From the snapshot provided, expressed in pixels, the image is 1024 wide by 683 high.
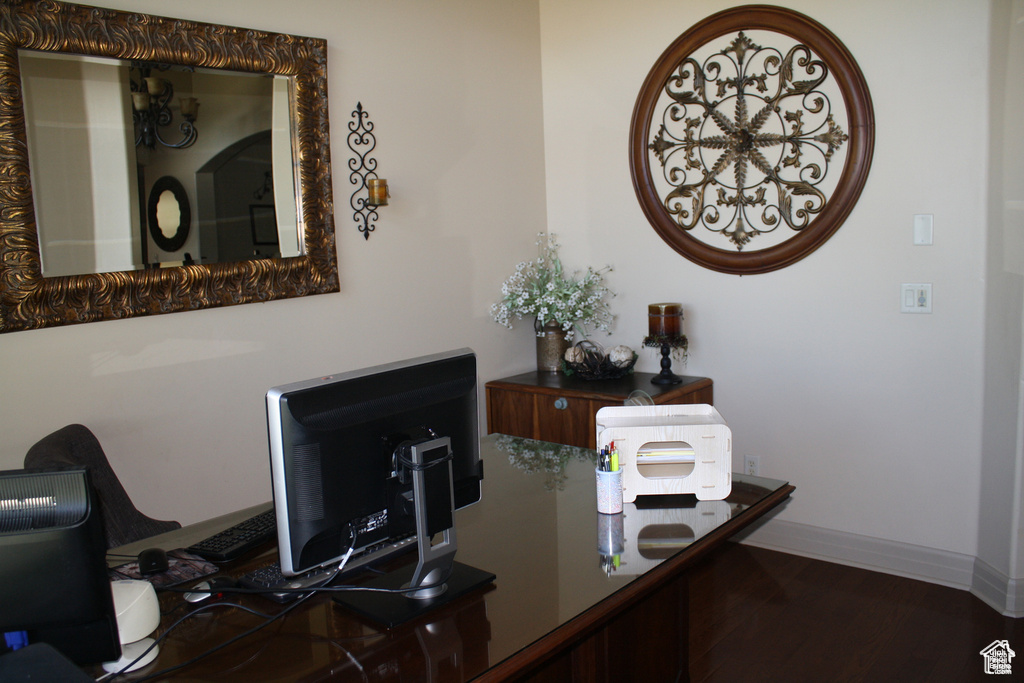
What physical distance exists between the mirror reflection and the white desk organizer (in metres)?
1.58

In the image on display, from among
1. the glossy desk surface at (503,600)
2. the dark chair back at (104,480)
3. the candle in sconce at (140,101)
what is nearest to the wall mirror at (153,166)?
the candle in sconce at (140,101)

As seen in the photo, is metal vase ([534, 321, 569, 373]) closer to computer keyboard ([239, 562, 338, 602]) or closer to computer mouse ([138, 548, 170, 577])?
computer keyboard ([239, 562, 338, 602])

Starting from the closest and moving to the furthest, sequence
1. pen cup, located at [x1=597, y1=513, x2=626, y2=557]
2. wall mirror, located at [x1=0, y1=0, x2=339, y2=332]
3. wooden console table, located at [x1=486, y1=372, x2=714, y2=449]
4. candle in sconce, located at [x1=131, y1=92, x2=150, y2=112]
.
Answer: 1. pen cup, located at [x1=597, y1=513, x2=626, y2=557]
2. wall mirror, located at [x1=0, y1=0, x2=339, y2=332]
3. candle in sconce, located at [x1=131, y1=92, x2=150, y2=112]
4. wooden console table, located at [x1=486, y1=372, x2=714, y2=449]

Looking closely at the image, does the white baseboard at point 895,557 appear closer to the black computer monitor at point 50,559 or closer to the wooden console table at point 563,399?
the wooden console table at point 563,399

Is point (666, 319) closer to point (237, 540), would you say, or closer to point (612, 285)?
point (612, 285)

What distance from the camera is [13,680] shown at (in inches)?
41.9

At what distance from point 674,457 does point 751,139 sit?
6.30ft

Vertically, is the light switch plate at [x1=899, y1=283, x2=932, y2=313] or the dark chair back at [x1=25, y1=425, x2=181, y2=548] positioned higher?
the light switch plate at [x1=899, y1=283, x2=932, y2=313]

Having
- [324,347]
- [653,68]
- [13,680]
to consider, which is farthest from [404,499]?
[653,68]

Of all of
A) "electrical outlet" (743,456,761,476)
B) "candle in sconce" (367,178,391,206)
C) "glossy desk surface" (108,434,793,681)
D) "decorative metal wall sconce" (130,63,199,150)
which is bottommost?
"electrical outlet" (743,456,761,476)

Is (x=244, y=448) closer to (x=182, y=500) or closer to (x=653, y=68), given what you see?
(x=182, y=500)

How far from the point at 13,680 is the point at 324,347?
2154 mm

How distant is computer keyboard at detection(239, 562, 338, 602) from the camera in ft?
5.15

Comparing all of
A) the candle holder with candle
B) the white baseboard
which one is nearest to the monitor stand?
→ the candle holder with candle
